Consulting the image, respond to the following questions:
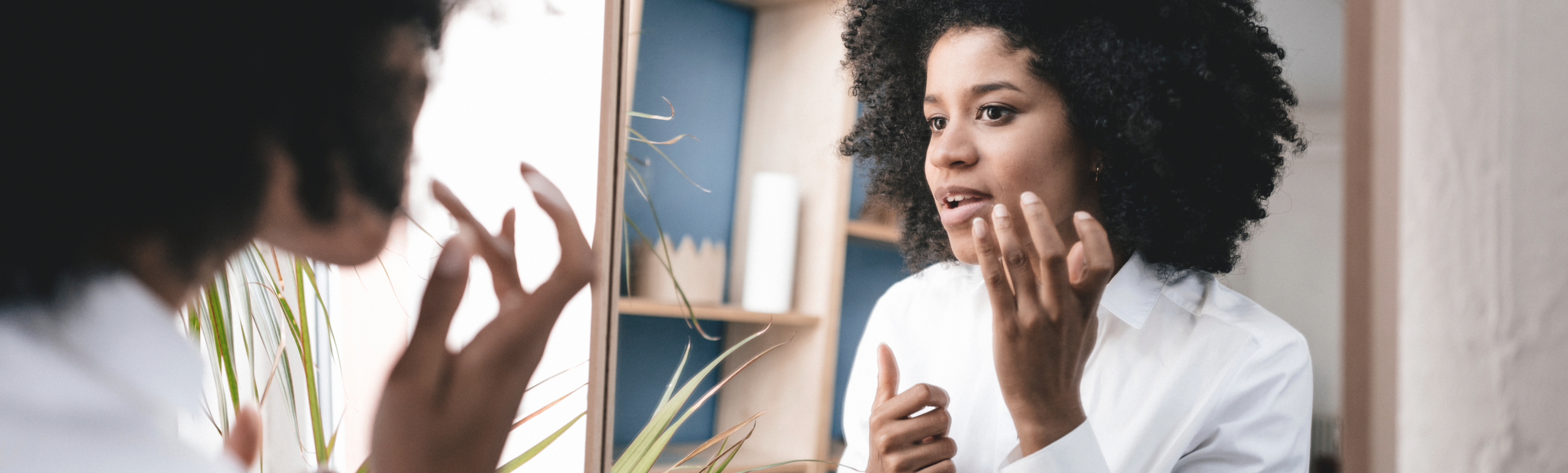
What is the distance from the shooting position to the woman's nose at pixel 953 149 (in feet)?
2.14

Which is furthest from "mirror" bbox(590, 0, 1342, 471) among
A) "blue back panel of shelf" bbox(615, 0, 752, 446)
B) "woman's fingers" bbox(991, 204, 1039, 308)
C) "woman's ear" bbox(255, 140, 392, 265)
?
"woman's ear" bbox(255, 140, 392, 265)

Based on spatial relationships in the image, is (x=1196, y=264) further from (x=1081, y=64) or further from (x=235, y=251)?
(x=235, y=251)

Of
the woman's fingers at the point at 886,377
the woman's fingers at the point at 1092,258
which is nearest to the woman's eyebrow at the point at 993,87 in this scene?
the woman's fingers at the point at 1092,258

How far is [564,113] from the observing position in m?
0.78

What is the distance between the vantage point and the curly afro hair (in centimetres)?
60

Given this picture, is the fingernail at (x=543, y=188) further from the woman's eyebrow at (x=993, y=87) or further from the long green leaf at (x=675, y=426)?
the woman's eyebrow at (x=993, y=87)

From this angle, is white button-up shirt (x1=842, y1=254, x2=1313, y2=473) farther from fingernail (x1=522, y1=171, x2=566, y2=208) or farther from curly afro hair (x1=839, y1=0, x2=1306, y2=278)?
fingernail (x1=522, y1=171, x2=566, y2=208)

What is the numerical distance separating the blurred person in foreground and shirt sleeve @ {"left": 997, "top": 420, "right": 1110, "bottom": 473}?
1.62 feet

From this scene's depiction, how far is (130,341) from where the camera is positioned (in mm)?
424

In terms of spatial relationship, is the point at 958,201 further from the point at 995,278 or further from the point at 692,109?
the point at 692,109

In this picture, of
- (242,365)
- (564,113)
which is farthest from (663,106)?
(242,365)

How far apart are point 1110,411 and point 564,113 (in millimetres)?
518

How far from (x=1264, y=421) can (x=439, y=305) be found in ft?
1.91

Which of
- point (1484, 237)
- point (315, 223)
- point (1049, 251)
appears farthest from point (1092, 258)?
point (315, 223)
